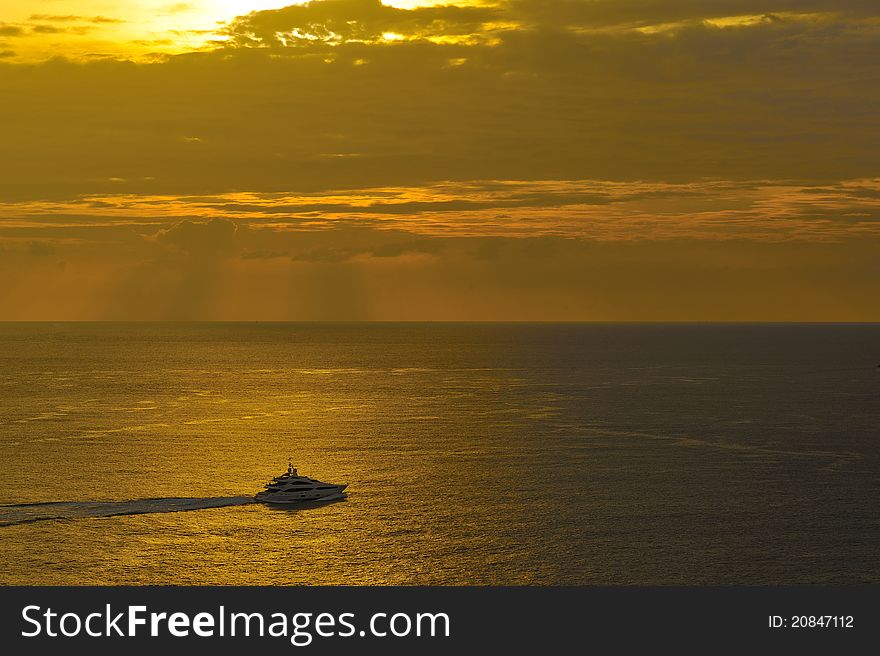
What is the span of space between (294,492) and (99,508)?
60.7 feet

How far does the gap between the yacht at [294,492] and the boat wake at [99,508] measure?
2.46m

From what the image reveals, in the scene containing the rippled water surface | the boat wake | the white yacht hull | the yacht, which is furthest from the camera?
the yacht

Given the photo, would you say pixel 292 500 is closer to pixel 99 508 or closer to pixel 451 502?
pixel 451 502

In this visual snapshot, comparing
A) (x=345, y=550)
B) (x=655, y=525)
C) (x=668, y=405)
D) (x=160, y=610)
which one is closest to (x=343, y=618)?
(x=160, y=610)

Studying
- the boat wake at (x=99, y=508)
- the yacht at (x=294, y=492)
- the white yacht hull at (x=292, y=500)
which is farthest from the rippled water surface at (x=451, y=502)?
the yacht at (x=294, y=492)

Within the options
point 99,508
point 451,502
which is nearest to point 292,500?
point 451,502

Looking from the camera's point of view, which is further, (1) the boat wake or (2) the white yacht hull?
(2) the white yacht hull

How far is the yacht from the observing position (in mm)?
98438

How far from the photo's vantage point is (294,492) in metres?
98.7

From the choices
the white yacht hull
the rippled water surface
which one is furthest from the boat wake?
the white yacht hull

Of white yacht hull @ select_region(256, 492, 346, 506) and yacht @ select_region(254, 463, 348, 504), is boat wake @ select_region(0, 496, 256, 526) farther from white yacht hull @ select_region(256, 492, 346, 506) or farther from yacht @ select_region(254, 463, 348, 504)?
yacht @ select_region(254, 463, 348, 504)

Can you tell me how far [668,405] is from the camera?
190625 millimetres

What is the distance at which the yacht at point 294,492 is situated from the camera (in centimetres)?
9844

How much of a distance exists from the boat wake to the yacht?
246 centimetres
